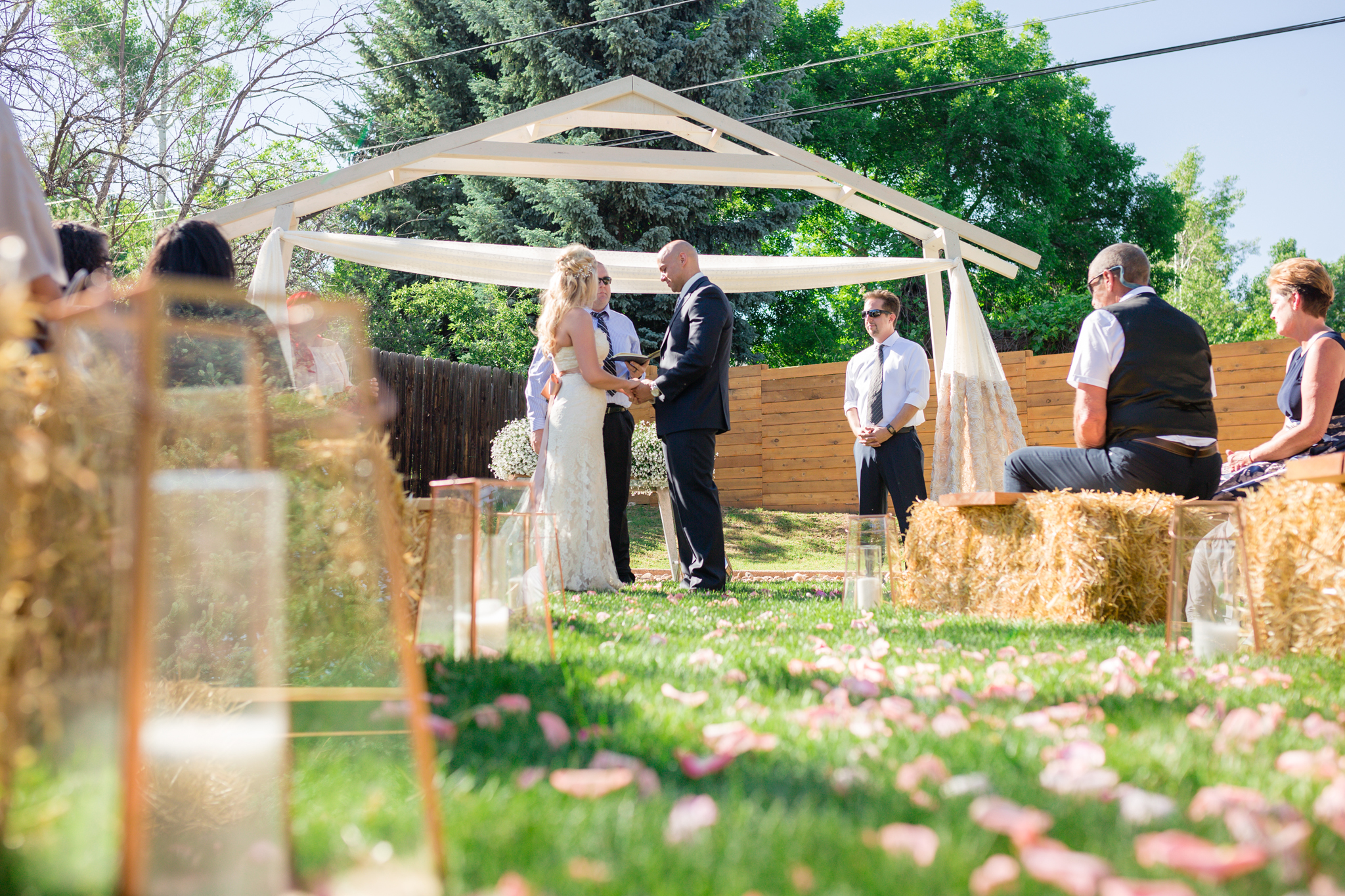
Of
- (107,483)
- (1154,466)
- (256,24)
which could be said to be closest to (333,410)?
(107,483)

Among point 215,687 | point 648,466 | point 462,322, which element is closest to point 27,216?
point 215,687

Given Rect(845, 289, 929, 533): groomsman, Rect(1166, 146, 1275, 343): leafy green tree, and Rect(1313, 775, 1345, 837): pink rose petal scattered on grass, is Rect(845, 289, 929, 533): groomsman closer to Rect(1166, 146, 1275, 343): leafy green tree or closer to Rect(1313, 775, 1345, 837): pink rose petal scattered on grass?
Rect(1313, 775, 1345, 837): pink rose petal scattered on grass

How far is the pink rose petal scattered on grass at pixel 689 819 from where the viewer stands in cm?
105

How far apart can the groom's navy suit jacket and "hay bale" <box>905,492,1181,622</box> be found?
1558mm

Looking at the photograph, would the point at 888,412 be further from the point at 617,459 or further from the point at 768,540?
the point at 768,540

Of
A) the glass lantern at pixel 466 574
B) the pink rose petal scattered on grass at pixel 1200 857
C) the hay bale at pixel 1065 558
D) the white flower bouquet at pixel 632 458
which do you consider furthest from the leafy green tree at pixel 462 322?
the pink rose petal scattered on grass at pixel 1200 857

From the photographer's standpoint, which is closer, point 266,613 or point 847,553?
point 266,613

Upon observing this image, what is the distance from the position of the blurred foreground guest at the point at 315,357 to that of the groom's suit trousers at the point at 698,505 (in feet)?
12.2

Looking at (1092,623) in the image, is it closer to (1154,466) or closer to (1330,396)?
(1154,466)

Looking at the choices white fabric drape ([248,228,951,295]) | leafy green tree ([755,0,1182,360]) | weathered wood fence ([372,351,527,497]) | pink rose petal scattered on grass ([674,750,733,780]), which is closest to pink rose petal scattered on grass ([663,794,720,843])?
pink rose petal scattered on grass ([674,750,733,780])

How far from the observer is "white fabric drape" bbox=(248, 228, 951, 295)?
6383mm

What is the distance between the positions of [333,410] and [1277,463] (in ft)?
13.7

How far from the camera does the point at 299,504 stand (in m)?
1.53

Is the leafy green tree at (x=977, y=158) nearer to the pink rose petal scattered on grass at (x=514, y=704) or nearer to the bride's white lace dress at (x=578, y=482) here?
the bride's white lace dress at (x=578, y=482)
